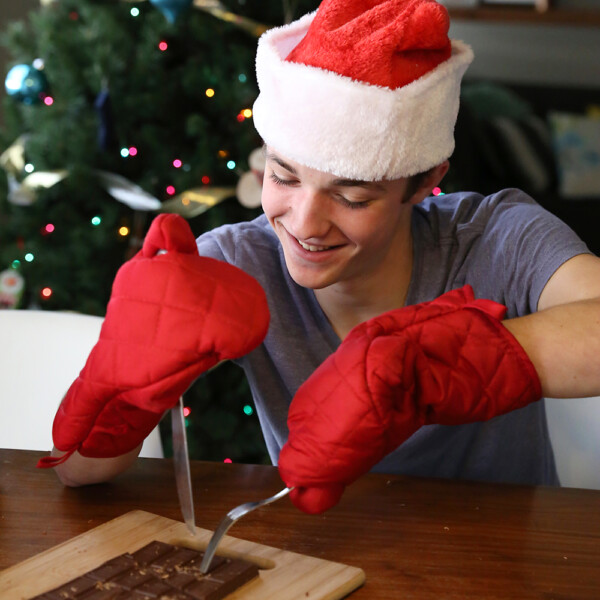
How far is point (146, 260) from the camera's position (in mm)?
856

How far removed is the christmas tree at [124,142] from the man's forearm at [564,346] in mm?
1314

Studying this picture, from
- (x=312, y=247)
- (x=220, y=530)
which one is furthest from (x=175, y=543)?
(x=312, y=247)

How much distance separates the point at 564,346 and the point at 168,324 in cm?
43

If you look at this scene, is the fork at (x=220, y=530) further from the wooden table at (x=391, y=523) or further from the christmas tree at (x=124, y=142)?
the christmas tree at (x=124, y=142)

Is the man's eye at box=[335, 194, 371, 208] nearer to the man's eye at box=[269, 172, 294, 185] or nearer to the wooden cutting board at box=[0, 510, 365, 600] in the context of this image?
the man's eye at box=[269, 172, 294, 185]

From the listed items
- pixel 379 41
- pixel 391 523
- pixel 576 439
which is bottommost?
pixel 576 439

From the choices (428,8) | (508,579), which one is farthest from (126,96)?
(508,579)

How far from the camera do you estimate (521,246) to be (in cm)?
114

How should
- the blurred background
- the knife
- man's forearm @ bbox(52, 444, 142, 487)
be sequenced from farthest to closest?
the blurred background, man's forearm @ bbox(52, 444, 142, 487), the knife

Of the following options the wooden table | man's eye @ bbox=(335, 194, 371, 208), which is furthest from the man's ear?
the wooden table

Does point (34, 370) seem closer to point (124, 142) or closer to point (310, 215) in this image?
point (310, 215)

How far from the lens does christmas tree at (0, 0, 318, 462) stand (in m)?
2.16

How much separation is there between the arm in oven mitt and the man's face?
213 mm

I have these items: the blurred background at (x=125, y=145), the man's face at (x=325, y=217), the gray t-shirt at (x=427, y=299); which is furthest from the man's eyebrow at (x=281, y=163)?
the blurred background at (x=125, y=145)
